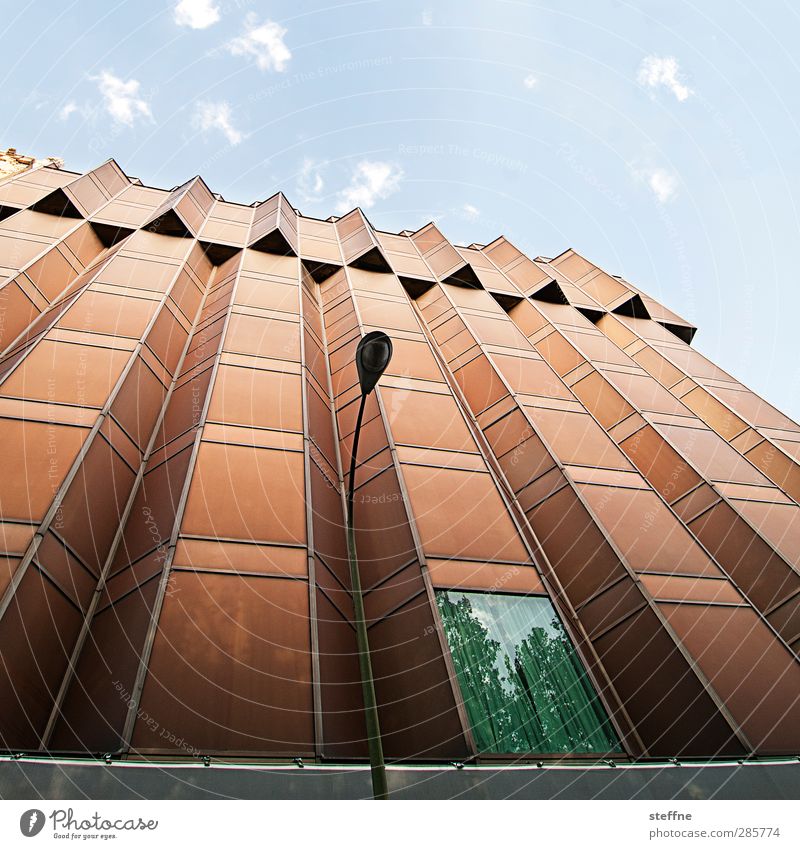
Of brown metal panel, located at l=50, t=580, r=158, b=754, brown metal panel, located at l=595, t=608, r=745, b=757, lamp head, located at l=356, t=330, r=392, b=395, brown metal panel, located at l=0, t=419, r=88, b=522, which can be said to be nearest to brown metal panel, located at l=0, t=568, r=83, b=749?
brown metal panel, located at l=50, t=580, r=158, b=754

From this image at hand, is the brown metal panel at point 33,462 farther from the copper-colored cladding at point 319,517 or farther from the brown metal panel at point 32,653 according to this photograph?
the brown metal panel at point 32,653

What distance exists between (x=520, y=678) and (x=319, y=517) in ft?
14.9

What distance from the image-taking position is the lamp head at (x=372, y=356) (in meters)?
6.54

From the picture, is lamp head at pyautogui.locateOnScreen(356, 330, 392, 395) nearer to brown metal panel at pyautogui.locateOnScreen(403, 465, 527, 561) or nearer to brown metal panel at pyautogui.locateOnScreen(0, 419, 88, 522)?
brown metal panel at pyautogui.locateOnScreen(403, 465, 527, 561)

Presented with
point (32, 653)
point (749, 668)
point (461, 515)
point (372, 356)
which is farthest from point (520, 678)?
point (32, 653)

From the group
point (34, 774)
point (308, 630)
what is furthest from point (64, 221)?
point (34, 774)

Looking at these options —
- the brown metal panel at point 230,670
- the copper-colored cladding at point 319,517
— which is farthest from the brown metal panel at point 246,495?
the brown metal panel at point 230,670

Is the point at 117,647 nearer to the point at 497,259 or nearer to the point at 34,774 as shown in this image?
the point at 34,774

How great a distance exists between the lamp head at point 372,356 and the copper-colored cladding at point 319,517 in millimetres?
4486

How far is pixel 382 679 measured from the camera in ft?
30.8

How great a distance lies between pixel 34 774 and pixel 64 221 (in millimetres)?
21257

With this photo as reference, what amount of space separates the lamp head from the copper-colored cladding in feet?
14.7

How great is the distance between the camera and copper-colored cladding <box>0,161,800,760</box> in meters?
8.42

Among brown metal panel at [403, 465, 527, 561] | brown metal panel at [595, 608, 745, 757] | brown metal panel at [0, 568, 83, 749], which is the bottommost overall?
brown metal panel at [595, 608, 745, 757]
